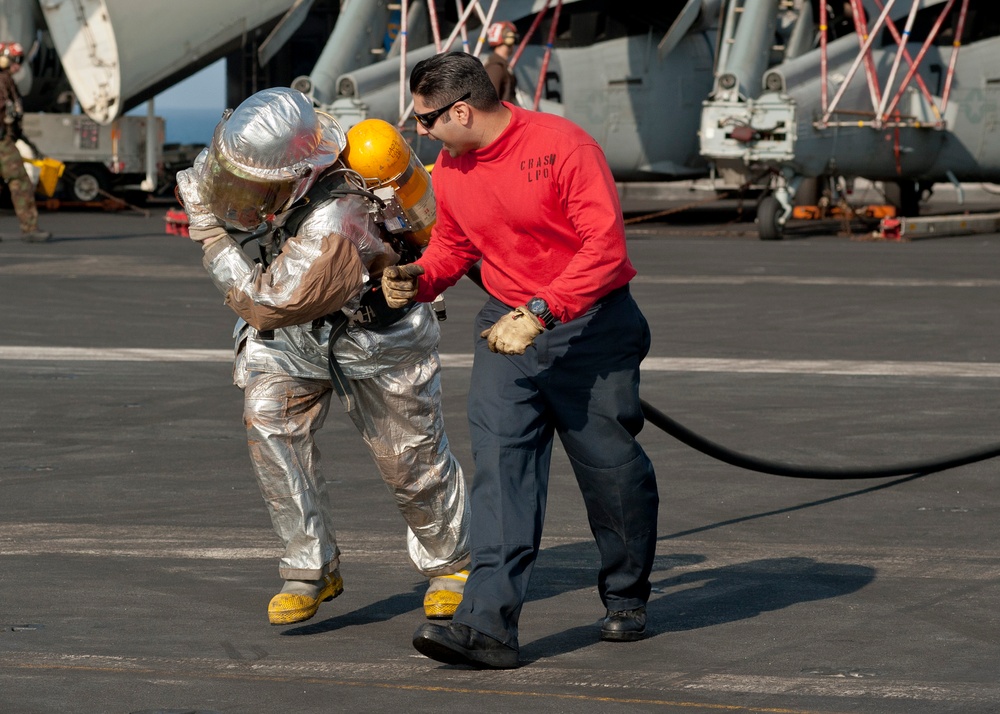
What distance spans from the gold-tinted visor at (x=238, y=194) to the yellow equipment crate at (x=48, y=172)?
22.2 m

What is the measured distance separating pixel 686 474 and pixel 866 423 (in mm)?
1574

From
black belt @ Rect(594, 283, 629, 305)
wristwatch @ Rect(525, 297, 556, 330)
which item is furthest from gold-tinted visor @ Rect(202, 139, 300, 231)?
black belt @ Rect(594, 283, 629, 305)

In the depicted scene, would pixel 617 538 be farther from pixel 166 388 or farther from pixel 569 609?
pixel 166 388

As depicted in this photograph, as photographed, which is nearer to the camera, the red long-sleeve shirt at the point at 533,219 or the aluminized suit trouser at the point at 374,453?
the red long-sleeve shirt at the point at 533,219

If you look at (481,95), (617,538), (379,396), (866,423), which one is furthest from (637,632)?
(866,423)

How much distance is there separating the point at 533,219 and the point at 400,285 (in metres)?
0.42

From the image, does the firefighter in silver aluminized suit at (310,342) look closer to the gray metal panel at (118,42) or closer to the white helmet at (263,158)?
the white helmet at (263,158)

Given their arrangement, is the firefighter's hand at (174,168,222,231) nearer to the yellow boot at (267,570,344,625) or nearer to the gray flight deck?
the yellow boot at (267,570,344,625)

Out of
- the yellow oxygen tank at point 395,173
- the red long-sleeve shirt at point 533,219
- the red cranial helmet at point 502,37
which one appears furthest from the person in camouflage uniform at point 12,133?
the red long-sleeve shirt at point 533,219

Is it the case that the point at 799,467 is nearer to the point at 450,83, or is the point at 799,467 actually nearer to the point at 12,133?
the point at 450,83

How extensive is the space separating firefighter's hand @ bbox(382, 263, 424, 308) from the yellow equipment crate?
Result: 22.4 metres

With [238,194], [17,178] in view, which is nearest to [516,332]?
[238,194]

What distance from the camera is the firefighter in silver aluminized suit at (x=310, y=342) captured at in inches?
184

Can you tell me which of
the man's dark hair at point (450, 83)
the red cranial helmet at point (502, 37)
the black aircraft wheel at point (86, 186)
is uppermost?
the man's dark hair at point (450, 83)
